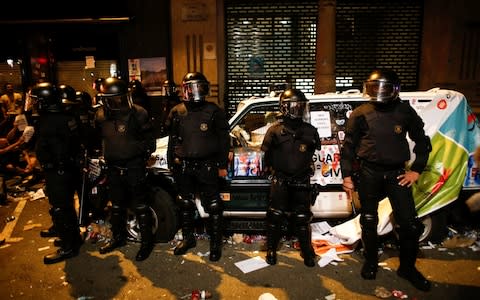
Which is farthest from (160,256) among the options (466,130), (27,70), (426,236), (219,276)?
(27,70)

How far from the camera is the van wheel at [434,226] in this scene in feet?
15.8

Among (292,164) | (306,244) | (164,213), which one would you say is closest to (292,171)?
(292,164)

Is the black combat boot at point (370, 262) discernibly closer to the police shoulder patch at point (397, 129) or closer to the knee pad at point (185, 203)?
the police shoulder patch at point (397, 129)

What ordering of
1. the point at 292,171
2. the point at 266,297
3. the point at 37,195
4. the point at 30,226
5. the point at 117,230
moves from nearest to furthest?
the point at 266,297 → the point at 292,171 → the point at 117,230 → the point at 30,226 → the point at 37,195

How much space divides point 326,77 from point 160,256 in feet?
23.6

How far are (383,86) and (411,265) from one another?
194 centimetres

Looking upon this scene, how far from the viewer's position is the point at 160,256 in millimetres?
4898

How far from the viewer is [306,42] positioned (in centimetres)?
1112

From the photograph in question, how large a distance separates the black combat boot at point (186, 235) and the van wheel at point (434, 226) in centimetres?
295

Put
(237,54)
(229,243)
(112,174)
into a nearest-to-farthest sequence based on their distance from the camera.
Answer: (112,174)
(229,243)
(237,54)

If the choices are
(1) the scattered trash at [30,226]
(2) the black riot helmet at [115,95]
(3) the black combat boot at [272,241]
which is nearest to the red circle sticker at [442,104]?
(3) the black combat boot at [272,241]

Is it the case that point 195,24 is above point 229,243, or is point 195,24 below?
above

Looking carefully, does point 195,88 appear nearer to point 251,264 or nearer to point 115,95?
point 115,95

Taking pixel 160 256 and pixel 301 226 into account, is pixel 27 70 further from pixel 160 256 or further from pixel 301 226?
pixel 301 226
